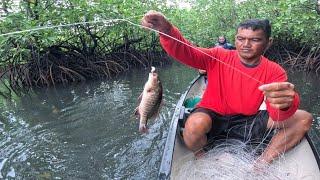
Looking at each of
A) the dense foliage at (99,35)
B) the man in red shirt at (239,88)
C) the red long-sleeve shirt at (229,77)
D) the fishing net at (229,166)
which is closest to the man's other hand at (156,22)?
the man in red shirt at (239,88)

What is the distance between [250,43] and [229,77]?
0.32 m

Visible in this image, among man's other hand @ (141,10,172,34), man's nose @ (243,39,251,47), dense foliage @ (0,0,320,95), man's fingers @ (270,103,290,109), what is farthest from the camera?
dense foliage @ (0,0,320,95)

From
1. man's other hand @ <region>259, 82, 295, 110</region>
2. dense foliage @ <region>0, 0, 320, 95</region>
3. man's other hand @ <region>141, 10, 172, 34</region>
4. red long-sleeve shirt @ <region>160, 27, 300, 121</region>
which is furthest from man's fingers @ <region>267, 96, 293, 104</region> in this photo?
dense foliage @ <region>0, 0, 320, 95</region>

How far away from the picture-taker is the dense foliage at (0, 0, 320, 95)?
9.95 metres

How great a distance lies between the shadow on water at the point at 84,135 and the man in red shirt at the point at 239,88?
1.56 meters

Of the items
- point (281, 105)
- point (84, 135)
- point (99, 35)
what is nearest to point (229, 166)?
point (281, 105)

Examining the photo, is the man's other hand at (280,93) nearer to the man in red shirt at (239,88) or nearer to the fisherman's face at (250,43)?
the man in red shirt at (239,88)

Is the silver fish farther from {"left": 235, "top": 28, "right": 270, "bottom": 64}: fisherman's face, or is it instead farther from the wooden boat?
{"left": 235, "top": 28, "right": 270, "bottom": 64}: fisherman's face

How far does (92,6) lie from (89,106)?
3.85m

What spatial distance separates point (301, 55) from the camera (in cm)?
1241

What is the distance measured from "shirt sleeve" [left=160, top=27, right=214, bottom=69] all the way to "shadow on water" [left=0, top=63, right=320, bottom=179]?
185 centimetres

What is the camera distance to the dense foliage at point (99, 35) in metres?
9.95

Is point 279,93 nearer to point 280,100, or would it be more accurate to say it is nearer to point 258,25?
point 280,100

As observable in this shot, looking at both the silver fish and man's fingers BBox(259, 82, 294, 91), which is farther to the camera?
the silver fish
